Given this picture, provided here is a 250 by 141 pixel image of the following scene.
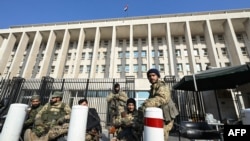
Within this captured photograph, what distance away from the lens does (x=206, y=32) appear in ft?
75.7

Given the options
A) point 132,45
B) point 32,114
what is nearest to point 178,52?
point 132,45

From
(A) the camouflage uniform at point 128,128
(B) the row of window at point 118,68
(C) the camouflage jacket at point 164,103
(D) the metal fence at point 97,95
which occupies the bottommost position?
(A) the camouflage uniform at point 128,128

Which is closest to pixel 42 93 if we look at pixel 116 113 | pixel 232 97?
pixel 116 113

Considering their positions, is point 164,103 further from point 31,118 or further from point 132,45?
point 132,45

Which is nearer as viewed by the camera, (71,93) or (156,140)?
(156,140)

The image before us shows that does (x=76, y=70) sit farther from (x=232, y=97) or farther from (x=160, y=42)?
(x=232, y=97)

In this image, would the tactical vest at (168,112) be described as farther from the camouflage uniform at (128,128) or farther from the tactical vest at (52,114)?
the tactical vest at (52,114)

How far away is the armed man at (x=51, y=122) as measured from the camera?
10.0 feet

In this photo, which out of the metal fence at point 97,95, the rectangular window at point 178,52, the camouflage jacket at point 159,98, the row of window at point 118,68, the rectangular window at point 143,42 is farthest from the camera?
the rectangular window at point 143,42

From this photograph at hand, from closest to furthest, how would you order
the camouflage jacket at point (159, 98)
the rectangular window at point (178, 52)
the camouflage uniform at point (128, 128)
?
the camouflage jacket at point (159, 98) → the camouflage uniform at point (128, 128) → the rectangular window at point (178, 52)

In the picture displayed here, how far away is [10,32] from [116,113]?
106ft

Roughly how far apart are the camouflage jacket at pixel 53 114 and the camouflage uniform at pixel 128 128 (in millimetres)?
1207

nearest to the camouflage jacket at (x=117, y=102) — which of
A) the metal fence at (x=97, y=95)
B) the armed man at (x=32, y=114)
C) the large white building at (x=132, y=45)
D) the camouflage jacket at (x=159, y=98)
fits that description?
Result: the armed man at (x=32, y=114)

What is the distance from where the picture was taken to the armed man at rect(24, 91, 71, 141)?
3049 mm
